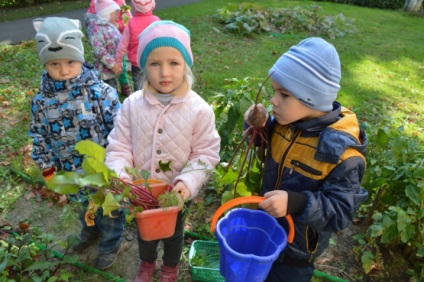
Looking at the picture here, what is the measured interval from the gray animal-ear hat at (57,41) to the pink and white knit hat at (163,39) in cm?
53

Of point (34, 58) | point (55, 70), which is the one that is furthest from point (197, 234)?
point (34, 58)

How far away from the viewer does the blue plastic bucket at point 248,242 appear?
1459 millimetres

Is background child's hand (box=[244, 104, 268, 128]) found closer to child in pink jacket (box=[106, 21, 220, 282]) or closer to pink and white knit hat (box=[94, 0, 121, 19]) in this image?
child in pink jacket (box=[106, 21, 220, 282])

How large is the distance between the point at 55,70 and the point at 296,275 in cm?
185

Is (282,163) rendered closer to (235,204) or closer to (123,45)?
(235,204)

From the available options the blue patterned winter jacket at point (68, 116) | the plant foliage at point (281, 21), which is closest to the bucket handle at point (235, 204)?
the blue patterned winter jacket at point (68, 116)

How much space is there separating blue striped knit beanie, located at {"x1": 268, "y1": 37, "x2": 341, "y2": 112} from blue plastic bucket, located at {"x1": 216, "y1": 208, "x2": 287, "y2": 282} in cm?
57

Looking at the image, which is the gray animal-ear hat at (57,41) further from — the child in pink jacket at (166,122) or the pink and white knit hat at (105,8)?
the pink and white knit hat at (105,8)

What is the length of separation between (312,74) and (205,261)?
1.59 meters

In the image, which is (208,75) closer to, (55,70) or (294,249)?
(55,70)

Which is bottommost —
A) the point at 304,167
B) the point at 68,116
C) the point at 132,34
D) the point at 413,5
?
the point at 413,5

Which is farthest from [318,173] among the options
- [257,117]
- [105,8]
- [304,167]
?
[105,8]

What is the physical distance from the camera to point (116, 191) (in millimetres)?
1646

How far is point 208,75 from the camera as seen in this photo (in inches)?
236
